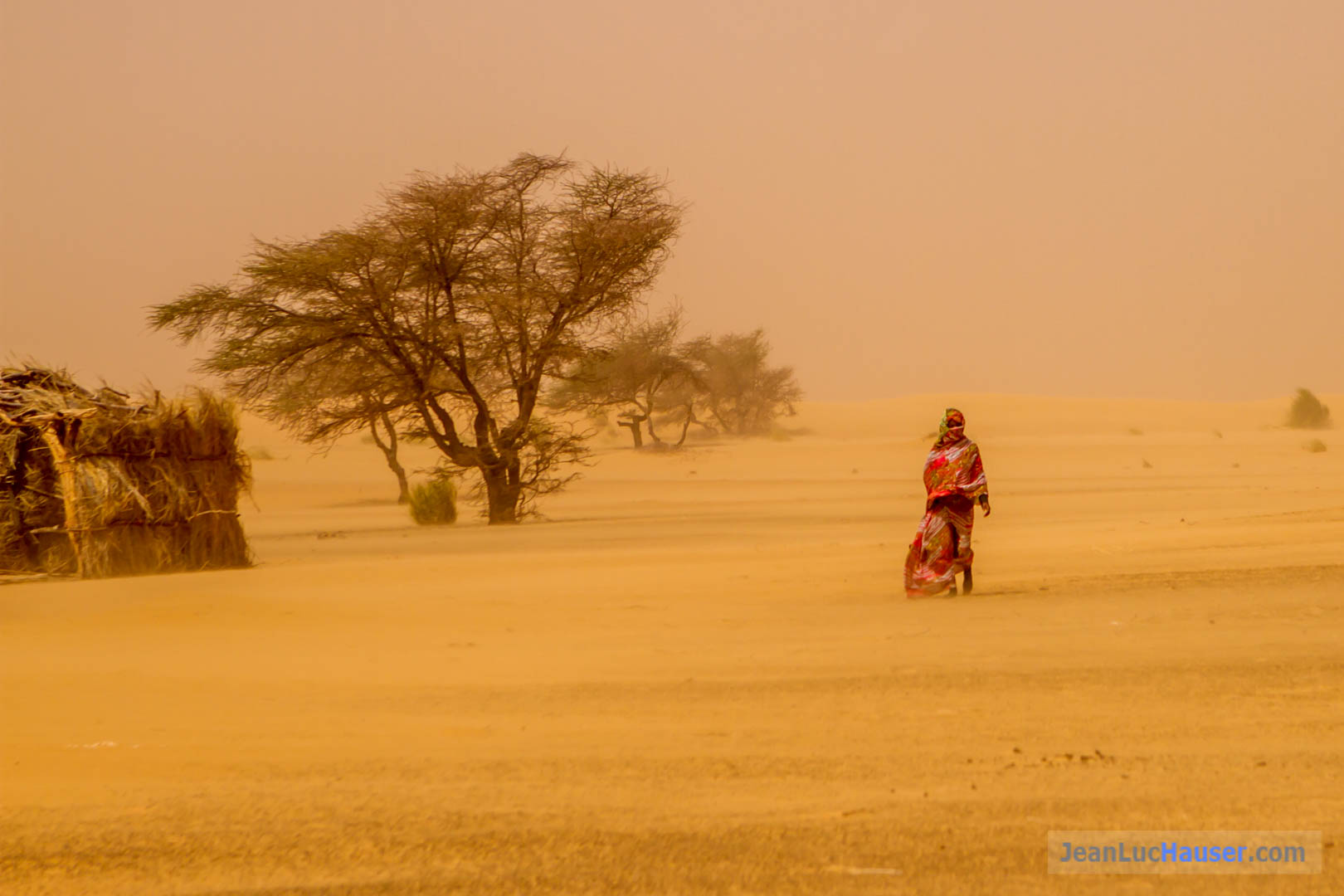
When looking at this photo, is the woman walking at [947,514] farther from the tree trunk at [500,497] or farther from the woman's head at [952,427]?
the tree trunk at [500,497]

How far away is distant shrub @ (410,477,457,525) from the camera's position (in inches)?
971

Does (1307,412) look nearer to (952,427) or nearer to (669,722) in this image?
(952,427)

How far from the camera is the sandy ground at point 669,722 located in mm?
4449

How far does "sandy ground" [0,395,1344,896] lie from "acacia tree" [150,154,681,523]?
773 cm

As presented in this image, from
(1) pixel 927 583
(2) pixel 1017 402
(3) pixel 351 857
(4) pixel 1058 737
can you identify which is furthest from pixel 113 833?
(2) pixel 1017 402

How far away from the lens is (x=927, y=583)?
1009 cm

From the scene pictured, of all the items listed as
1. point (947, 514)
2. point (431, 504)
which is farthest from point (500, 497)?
point (947, 514)

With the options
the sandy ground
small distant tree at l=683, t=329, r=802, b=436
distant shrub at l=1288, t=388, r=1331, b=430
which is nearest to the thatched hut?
the sandy ground

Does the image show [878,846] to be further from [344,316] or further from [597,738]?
[344,316]

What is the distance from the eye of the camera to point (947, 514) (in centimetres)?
989

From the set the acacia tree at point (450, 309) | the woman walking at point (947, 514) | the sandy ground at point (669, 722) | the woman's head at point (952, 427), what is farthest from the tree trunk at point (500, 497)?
the woman's head at point (952, 427)

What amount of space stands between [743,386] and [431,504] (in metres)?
43.1

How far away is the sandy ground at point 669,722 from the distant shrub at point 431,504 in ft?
33.5

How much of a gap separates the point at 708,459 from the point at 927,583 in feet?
126
